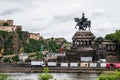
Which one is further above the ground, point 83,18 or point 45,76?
point 83,18

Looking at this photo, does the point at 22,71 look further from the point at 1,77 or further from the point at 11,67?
the point at 1,77

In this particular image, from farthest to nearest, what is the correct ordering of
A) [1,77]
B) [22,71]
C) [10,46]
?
[10,46]
[22,71]
[1,77]

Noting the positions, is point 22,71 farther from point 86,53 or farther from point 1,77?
point 1,77

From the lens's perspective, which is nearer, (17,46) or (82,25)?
(82,25)

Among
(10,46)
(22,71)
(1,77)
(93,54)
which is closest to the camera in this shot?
(1,77)

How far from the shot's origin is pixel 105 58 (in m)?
127

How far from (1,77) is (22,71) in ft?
191

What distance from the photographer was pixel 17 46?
197 meters

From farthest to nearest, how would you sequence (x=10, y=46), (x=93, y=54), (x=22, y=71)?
1. (x=10, y=46)
2. (x=93, y=54)
3. (x=22, y=71)

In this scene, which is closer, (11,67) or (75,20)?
(11,67)

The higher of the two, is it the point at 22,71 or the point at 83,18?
the point at 83,18

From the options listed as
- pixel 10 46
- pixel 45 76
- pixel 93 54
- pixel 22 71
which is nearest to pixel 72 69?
pixel 22 71

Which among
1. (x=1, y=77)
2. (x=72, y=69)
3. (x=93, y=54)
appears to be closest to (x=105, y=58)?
(x=93, y=54)

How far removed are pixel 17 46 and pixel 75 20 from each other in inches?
2722
